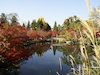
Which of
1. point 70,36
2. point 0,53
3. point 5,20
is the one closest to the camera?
point 0,53

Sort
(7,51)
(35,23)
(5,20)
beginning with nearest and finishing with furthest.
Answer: (7,51) < (5,20) < (35,23)

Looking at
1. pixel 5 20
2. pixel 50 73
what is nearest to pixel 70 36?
pixel 5 20

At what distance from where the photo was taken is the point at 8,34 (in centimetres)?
694

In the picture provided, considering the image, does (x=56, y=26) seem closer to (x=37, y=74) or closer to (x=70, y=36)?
(x=70, y=36)

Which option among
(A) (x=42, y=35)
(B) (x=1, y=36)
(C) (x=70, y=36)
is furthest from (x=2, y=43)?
(A) (x=42, y=35)

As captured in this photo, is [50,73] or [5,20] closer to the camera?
[50,73]

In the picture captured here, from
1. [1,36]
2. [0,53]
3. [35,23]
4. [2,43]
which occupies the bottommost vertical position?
[0,53]

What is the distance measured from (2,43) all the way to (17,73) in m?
2.21

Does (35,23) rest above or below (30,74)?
above

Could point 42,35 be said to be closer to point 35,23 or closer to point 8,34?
point 35,23

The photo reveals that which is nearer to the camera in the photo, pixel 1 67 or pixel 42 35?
pixel 1 67

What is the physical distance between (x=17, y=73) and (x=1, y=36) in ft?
8.66

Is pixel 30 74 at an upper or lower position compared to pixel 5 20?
lower

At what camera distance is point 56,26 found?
46.0 meters
